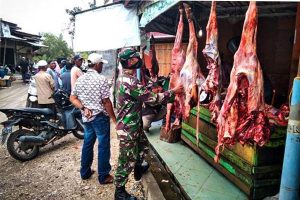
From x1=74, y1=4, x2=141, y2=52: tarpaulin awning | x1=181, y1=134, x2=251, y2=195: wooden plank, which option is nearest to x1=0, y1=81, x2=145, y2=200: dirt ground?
x1=181, y1=134, x2=251, y2=195: wooden plank

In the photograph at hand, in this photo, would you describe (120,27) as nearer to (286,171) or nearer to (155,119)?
(155,119)

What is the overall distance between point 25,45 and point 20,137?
81.6 feet

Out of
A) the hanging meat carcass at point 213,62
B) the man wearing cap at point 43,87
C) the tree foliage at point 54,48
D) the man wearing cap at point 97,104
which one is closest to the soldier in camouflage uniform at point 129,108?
the hanging meat carcass at point 213,62

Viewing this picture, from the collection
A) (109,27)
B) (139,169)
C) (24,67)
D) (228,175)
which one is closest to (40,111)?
(109,27)

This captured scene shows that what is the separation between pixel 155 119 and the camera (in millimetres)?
6746

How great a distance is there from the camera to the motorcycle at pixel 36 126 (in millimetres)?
5957

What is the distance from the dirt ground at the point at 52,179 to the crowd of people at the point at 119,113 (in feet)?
0.70

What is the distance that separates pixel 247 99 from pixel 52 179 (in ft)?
12.7

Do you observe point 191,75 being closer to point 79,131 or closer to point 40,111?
point 40,111

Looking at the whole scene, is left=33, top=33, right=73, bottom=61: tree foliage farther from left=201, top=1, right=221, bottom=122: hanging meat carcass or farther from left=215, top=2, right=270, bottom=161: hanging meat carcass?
left=215, top=2, right=270, bottom=161: hanging meat carcass

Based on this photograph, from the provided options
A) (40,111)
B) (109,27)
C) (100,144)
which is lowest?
(100,144)

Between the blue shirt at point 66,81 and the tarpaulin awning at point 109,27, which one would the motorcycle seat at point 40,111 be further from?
the blue shirt at point 66,81

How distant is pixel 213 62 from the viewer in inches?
132

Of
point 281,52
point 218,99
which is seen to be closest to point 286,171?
point 218,99
